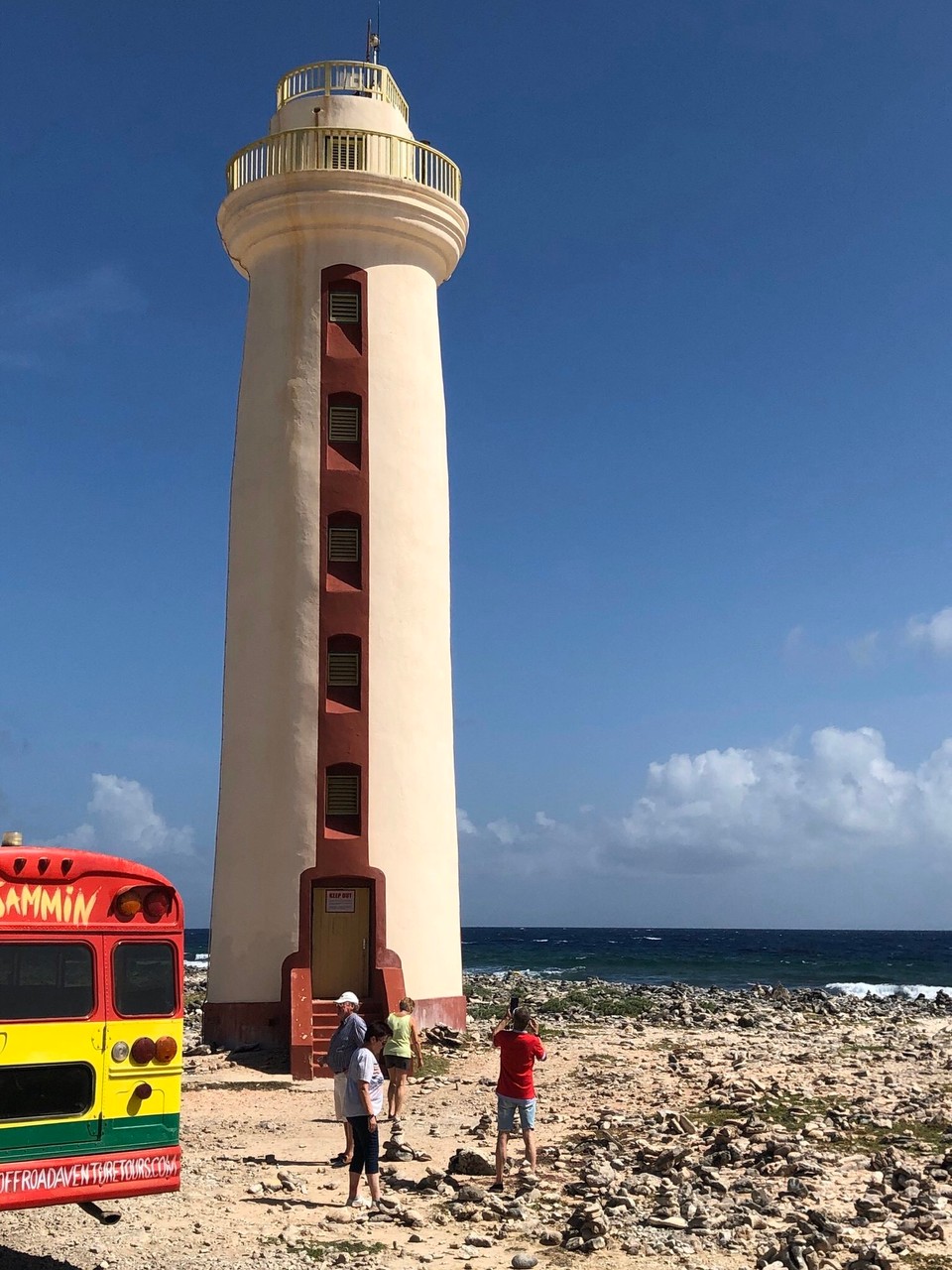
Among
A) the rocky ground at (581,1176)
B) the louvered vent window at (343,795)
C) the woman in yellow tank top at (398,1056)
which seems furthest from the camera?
the louvered vent window at (343,795)

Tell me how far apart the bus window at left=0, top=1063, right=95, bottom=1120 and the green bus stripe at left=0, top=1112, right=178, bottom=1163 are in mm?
96

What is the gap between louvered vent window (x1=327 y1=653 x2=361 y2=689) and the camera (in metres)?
26.5

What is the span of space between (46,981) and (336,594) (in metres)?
16.6

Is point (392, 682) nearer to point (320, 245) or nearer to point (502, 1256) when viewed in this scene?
point (320, 245)

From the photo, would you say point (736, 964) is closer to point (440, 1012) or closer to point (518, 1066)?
point (440, 1012)

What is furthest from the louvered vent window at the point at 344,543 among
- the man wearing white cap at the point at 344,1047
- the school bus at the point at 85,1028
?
the school bus at the point at 85,1028

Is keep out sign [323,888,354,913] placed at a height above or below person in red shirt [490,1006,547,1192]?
above

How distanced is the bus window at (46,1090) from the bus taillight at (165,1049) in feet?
1.87

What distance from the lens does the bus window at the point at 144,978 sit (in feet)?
35.7

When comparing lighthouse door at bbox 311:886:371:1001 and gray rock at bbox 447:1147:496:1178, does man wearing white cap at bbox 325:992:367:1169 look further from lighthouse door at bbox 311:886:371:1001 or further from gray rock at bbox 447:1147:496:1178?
lighthouse door at bbox 311:886:371:1001

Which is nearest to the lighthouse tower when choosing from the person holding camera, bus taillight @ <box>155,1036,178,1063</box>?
the person holding camera

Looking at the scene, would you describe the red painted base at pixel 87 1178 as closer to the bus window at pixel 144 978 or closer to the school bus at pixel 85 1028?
the school bus at pixel 85 1028

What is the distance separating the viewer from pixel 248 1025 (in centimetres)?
2544

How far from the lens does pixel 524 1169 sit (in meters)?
15.1
